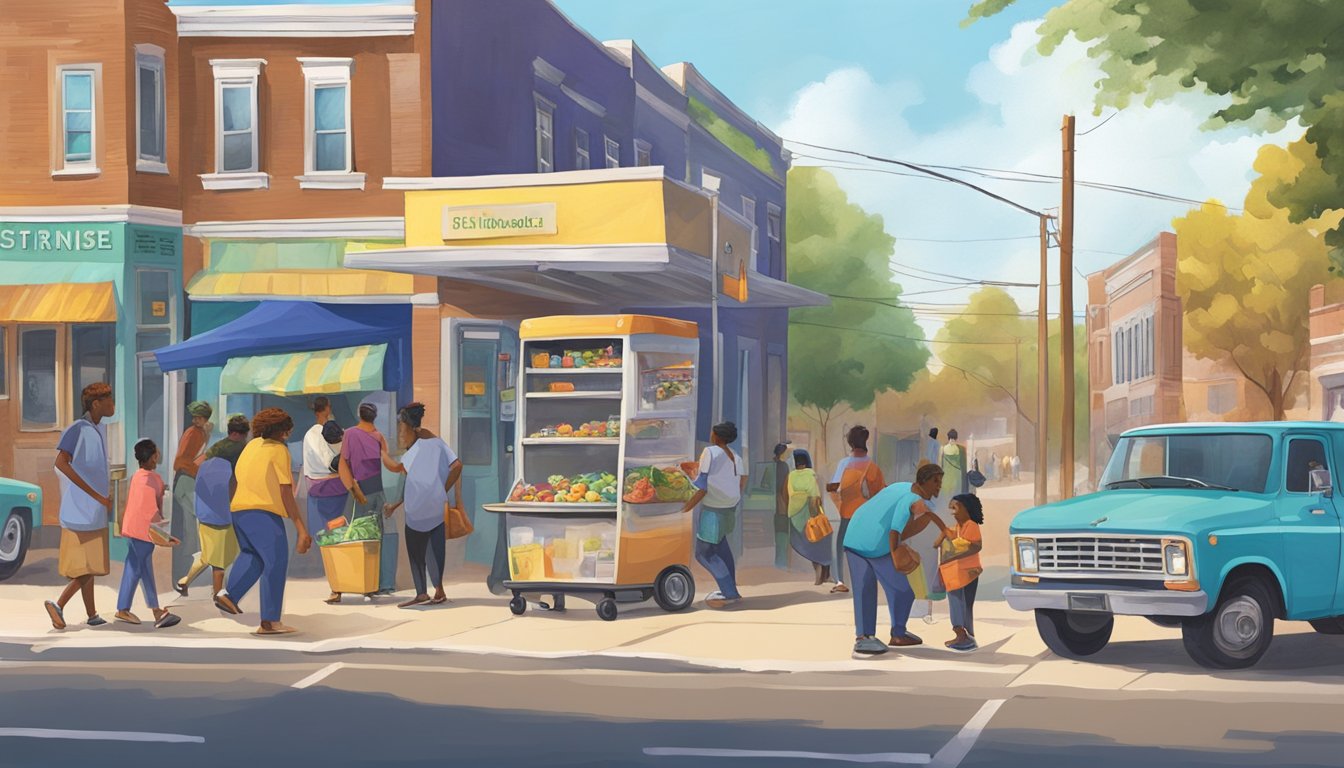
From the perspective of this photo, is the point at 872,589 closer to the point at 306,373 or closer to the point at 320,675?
the point at 320,675

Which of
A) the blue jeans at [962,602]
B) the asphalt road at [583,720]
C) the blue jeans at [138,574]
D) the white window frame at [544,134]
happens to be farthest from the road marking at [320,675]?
the white window frame at [544,134]

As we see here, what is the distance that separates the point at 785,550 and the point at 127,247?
10121 millimetres

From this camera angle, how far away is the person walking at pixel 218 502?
1595cm

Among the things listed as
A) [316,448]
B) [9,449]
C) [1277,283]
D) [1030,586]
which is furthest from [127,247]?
[1277,283]

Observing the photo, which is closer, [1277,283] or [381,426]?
[381,426]

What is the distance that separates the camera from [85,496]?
15.4 metres

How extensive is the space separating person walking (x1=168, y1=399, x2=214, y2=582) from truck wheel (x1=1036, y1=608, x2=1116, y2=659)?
27.2 ft

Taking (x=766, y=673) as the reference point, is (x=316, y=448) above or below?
above

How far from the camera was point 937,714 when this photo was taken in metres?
11.2

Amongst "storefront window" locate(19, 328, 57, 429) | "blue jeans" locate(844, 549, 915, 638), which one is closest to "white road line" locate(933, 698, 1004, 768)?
"blue jeans" locate(844, 549, 915, 638)

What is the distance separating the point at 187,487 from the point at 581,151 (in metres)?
13.4

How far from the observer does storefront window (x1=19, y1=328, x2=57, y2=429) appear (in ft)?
83.7

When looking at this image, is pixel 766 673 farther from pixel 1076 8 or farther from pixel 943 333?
pixel 943 333

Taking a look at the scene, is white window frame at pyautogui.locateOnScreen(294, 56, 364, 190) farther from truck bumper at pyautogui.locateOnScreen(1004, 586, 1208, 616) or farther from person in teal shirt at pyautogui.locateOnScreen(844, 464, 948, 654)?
truck bumper at pyautogui.locateOnScreen(1004, 586, 1208, 616)
